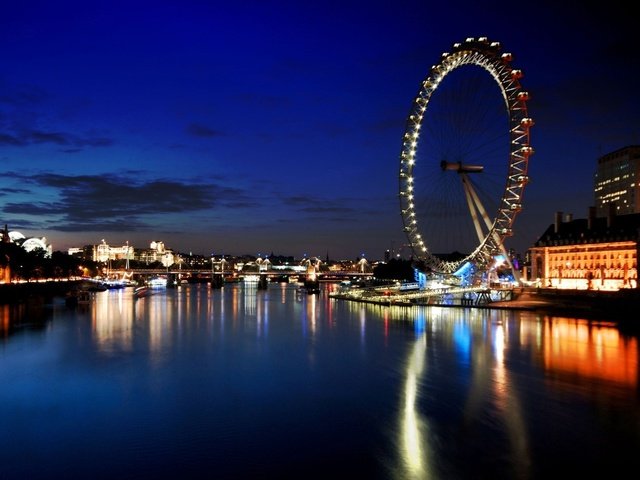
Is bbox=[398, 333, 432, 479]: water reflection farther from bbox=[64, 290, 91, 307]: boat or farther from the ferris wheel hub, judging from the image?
bbox=[64, 290, 91, 307]: boat

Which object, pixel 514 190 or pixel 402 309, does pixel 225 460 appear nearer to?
pixel 514 190

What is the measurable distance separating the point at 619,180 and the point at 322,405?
66.5 metres

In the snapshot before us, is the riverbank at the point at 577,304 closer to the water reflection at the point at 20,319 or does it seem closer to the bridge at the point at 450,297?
the bridge at the point at 450,297

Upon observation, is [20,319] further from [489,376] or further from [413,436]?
[413,436]

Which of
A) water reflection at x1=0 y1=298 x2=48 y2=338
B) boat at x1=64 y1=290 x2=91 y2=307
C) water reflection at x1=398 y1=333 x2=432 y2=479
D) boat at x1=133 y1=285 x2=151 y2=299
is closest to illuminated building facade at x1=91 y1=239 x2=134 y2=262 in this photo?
boat at x1=133 y1=285 x2=151 y2=299

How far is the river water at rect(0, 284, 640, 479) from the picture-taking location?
9570 mm

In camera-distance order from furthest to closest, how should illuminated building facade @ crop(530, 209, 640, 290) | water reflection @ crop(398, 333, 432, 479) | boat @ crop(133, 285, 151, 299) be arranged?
1. boat @ crop(133, 285, 151, 299)
2. illuminated building facade @ crop(530, 209, 640, 290)
3. water reflection @ crop(398, 333, 432, 479)

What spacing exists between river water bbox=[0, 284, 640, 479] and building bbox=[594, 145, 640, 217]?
160 ft

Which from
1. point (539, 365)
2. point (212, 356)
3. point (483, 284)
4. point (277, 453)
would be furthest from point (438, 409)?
point (483, 284)

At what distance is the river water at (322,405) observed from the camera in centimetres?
957

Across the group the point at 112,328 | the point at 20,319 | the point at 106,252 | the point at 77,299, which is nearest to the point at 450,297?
the point at 112,328

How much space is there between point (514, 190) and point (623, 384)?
17.5 meters

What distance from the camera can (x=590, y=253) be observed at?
143ft

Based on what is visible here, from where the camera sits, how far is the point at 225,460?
9.70 metres
